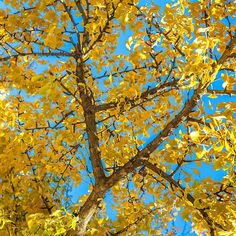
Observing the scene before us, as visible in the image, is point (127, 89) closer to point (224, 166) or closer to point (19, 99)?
point (224, 166)

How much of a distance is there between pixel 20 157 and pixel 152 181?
160cm

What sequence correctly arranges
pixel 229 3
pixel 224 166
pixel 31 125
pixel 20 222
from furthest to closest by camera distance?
1. pixel 31 125
2. pixel 20 222
3. pixel 229 3
4. pixel 224 166

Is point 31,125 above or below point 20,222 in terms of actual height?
above

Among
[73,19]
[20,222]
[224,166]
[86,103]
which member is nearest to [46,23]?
[73,19]

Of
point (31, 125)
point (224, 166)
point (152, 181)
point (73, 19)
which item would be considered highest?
point (73, 19)

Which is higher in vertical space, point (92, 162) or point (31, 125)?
point (31, 125)

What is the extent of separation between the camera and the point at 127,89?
347cm

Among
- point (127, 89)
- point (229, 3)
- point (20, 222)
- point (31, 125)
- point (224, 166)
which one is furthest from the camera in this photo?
point (31, 125)

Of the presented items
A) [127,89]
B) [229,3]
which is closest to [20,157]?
[127,89]

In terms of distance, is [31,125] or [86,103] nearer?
[86,103]

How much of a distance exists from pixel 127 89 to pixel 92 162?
43.6 inches

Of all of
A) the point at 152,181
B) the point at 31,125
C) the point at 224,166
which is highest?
the point at 31,125

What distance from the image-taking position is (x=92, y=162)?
4219mm

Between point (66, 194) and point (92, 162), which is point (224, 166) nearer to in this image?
point (92, 162)
